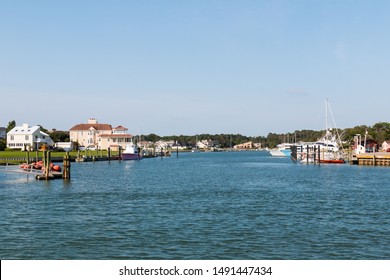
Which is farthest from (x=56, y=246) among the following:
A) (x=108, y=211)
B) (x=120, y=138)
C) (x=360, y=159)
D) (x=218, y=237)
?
(x=120, y=138)

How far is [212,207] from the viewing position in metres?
A: 41.1

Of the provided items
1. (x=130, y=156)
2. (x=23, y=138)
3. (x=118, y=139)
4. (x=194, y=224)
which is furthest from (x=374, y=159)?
(x=23, y=138)

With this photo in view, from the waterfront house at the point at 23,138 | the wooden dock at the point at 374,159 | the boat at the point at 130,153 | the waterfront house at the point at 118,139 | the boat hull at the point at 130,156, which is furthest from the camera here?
the waterfront house at the point at 118,139

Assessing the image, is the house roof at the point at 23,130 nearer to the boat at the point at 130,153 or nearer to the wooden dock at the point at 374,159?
the boat at the point at 130,153

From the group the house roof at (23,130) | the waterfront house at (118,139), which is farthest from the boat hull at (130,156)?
the house roof at (23,130)

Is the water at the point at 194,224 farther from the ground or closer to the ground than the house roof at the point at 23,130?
closer to the ground

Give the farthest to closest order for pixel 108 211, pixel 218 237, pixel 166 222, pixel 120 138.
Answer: pixel 120 138, pixel 108 211, pixel 166 222, pixel 218 237

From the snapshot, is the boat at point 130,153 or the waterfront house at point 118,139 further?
the waterfront house at point 118,139

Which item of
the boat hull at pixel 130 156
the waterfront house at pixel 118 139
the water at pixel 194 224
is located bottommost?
the water at pixel 194 224

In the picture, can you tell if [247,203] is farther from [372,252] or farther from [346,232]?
[372,252]

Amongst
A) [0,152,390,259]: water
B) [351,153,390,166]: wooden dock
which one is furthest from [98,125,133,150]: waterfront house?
[0,152,390,259]: water

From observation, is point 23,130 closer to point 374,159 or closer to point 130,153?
point 130,153

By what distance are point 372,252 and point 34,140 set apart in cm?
16264

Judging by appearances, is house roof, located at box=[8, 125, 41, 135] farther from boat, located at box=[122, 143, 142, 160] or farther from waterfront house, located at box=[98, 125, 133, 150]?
boat, located at box=[122, 143, 142, 160]
